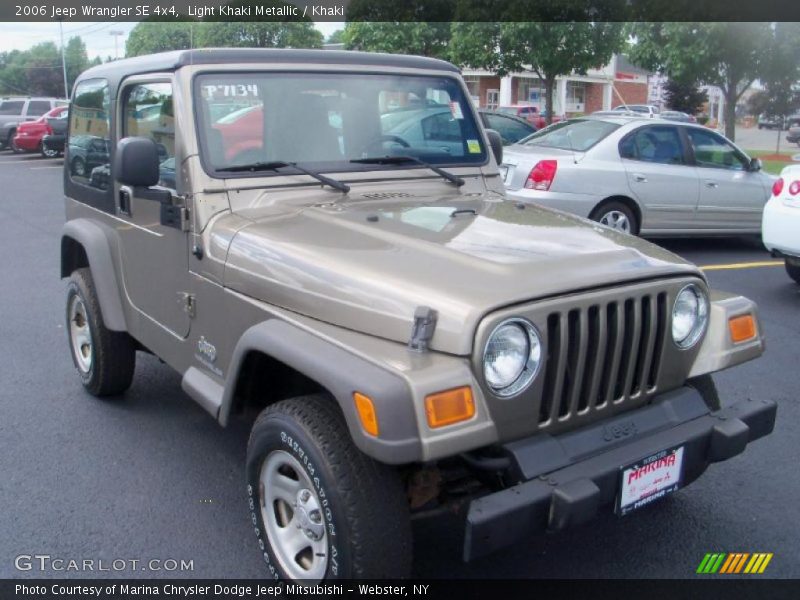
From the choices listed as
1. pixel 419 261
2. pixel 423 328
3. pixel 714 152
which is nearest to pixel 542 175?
pixel 714 152

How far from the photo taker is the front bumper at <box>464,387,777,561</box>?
2496mm

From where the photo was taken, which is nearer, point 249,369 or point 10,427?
point 249,369

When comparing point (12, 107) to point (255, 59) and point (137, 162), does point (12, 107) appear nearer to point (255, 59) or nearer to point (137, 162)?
point (255, 59)

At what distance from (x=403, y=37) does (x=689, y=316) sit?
19.8m

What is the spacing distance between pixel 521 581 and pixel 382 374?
1.28 metres

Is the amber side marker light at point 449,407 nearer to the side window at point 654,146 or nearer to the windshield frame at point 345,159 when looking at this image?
the windshield frame at point 345,159

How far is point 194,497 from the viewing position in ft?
12.7

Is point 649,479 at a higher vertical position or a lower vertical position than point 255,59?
lower

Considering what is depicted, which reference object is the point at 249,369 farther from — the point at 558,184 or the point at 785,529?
the point at 558,184

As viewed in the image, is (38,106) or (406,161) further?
(38,106)

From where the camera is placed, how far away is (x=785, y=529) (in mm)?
3596

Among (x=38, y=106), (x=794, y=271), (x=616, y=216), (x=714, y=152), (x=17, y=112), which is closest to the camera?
(x=794, y=271)

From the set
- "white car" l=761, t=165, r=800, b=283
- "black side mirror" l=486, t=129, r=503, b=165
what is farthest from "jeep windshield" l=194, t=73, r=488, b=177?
"white car" l=761, t=165, r=800, b=283

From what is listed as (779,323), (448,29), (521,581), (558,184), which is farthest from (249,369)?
(448,29)
